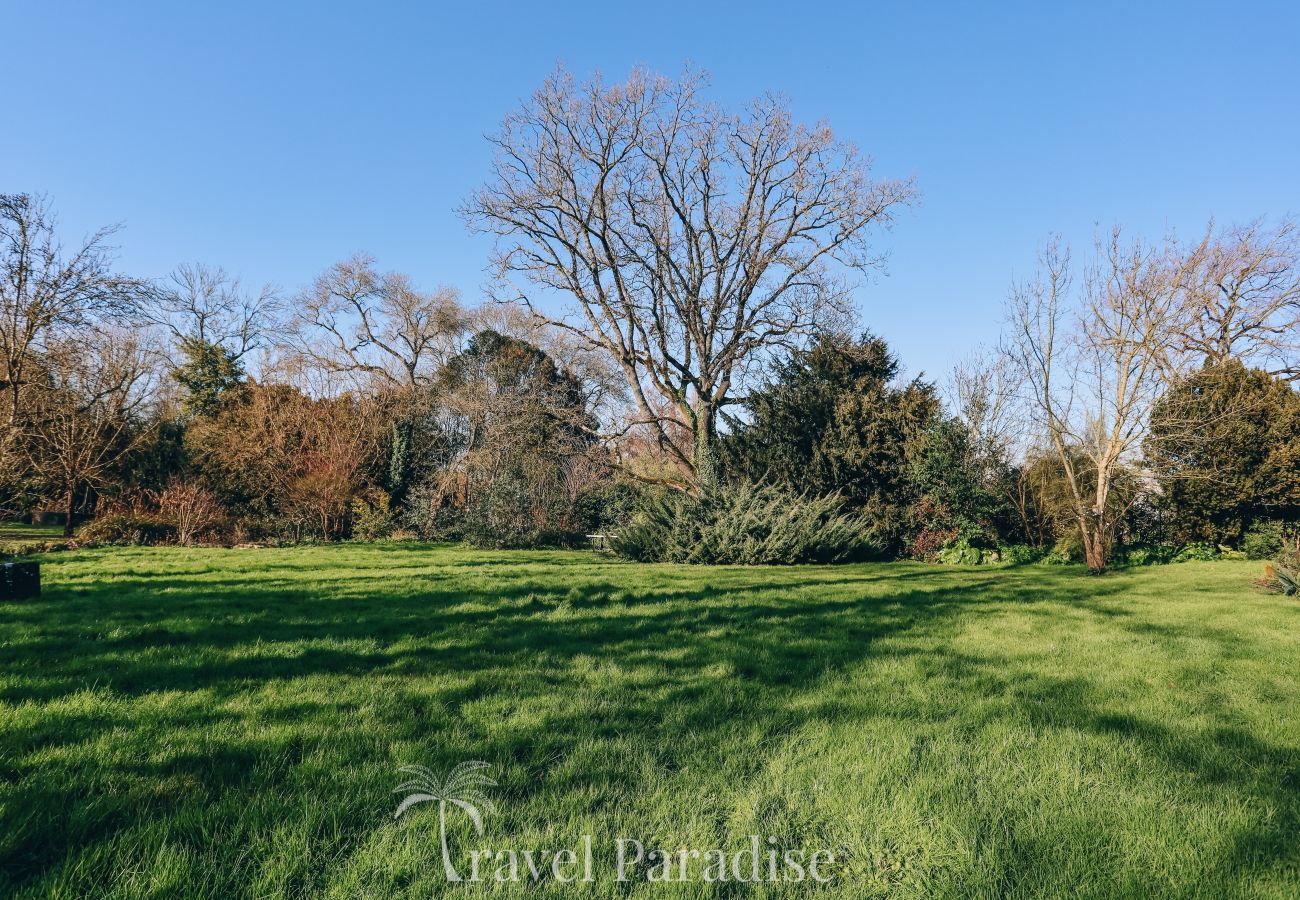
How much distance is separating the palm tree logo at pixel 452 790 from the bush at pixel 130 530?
17.5 m

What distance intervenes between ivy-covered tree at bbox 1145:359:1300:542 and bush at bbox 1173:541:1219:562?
336 mm

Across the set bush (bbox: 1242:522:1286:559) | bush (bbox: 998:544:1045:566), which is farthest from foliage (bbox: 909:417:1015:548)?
bush (bbox: 1242:522:1286:559)

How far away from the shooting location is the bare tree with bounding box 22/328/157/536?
54.1ft

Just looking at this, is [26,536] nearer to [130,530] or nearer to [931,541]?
[130,530]

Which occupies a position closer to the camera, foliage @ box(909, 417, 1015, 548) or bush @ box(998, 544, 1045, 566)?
bush @ box(998, 544, 1045, 566)

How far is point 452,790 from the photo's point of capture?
269 cm

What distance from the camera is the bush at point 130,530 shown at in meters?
15.8

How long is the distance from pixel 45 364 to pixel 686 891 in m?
21.5

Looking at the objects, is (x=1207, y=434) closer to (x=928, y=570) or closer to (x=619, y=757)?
(x=928, y=570)

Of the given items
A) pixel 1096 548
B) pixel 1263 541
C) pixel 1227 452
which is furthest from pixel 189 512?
pixel 1263 541

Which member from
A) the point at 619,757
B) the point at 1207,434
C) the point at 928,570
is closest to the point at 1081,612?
the point at 928,570

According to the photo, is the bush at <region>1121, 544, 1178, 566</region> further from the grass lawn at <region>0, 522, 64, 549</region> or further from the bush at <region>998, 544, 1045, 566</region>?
the grass lawn at <region>0, 522, 64, 549</region>

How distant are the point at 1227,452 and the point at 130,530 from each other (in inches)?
1100

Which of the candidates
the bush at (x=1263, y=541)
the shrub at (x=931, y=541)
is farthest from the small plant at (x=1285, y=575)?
the bush at (x=1263, y=541)
